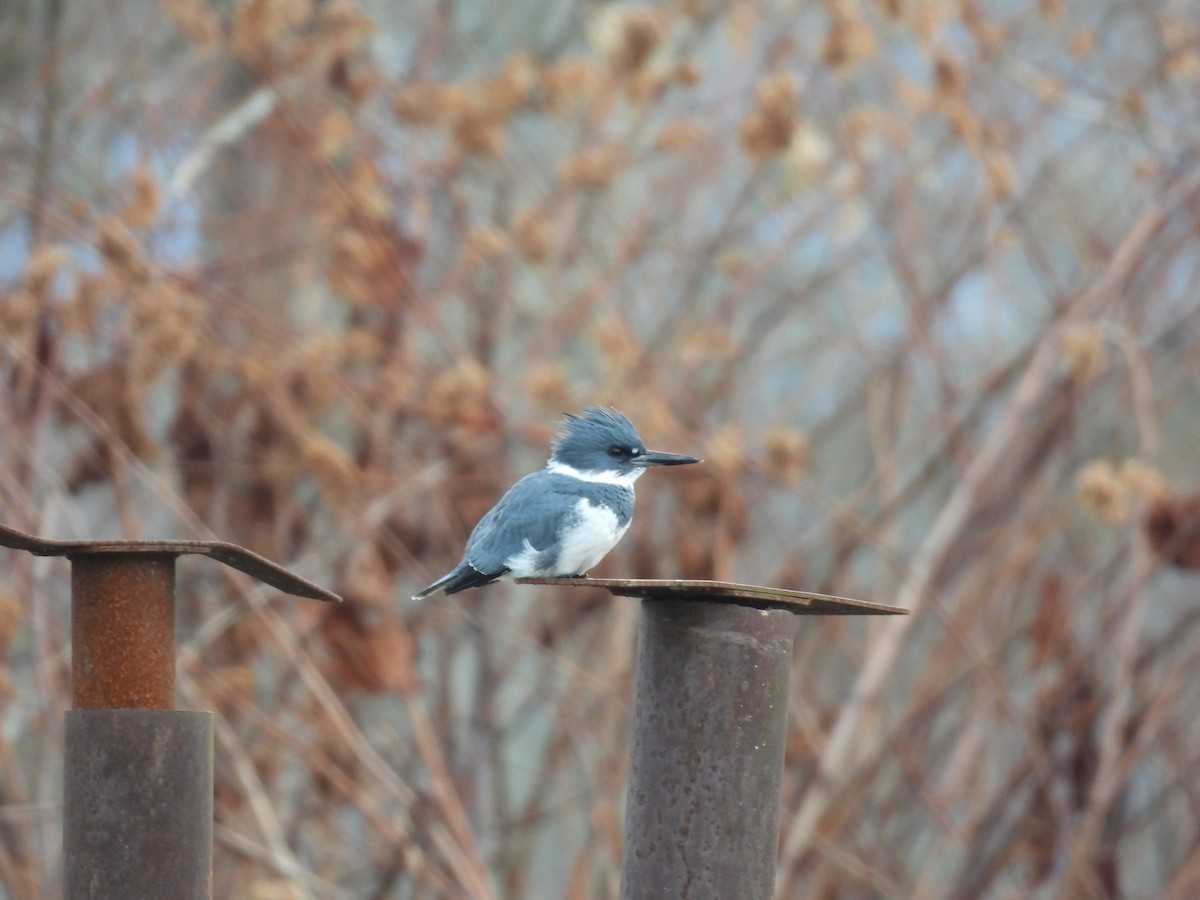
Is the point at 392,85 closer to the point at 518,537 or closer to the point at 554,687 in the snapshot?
the point at 554,687

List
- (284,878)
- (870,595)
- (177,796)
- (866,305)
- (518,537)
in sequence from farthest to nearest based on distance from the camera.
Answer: (866,305), (870,595), (284,878), (518,537), (177,796)

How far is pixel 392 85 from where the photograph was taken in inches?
199

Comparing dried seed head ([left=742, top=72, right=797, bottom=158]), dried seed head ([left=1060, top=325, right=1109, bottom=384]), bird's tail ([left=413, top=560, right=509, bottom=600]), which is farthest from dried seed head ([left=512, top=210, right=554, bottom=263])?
bird's tail ([left=413, top=560, right=509, bottom=600])

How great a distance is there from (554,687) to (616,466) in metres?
2.57

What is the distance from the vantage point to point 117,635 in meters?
1.46

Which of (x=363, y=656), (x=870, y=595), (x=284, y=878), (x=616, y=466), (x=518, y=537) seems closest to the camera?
(x=518, y=537)

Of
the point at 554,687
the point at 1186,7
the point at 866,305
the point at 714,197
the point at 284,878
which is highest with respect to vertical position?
the point at 1186,7

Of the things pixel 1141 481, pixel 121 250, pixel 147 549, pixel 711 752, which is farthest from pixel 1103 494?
pixel 147 549

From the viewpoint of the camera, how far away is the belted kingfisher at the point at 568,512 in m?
2.67

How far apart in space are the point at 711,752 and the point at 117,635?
0.56m

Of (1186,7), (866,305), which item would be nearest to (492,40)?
(866,305)

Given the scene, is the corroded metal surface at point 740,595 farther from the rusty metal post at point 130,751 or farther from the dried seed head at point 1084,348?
the dried seed head at point 1084,348

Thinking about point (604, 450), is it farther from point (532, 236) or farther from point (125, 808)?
point (532, 236)

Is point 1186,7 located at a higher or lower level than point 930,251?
higher
